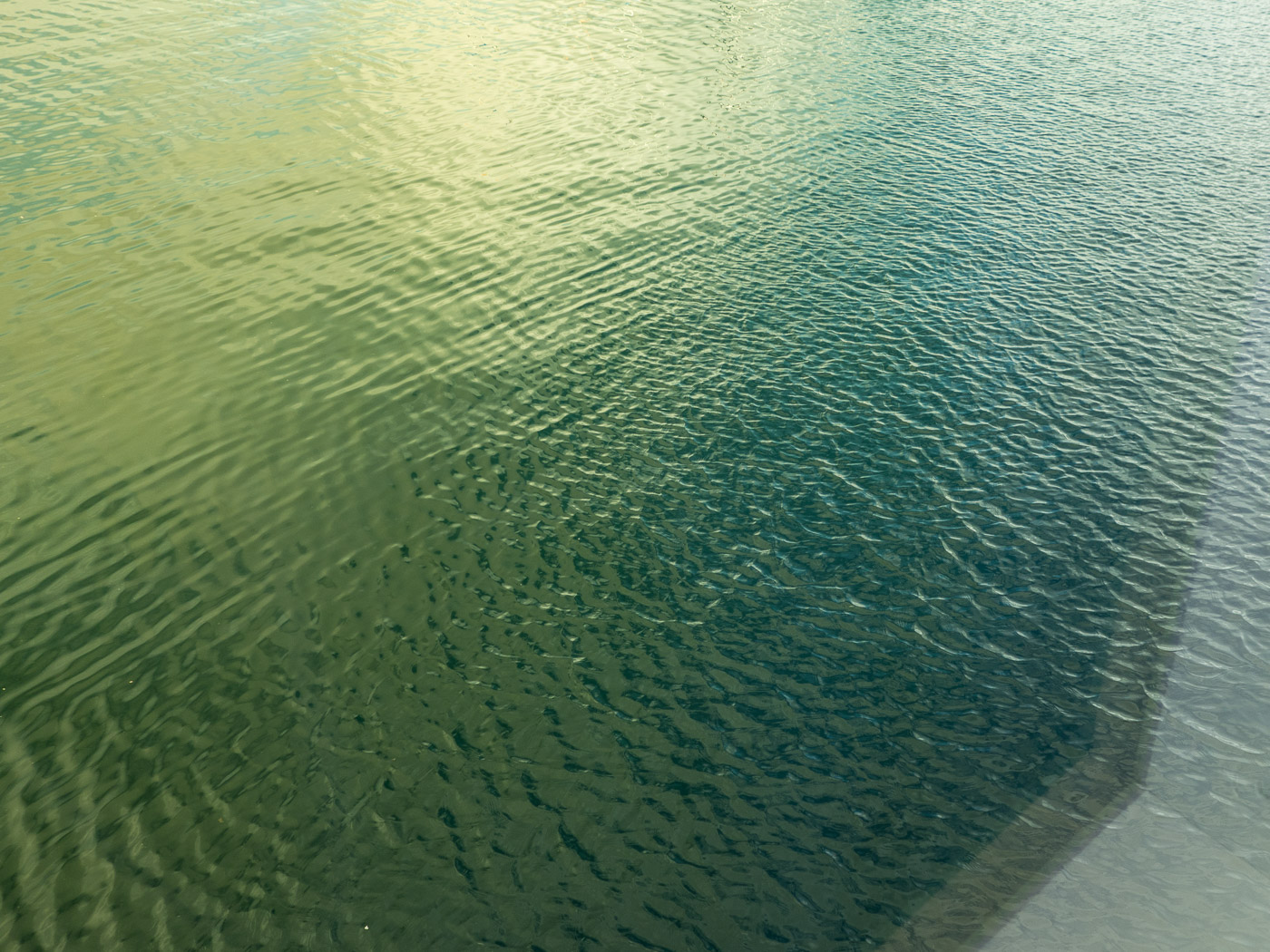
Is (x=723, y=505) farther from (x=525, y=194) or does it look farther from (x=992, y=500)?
(x=525, y=194)

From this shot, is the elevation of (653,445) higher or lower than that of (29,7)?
lower

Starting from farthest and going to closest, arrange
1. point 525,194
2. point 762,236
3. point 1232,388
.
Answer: point 525,194, point 762,236, point 1232,388

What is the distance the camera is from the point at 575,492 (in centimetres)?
1589

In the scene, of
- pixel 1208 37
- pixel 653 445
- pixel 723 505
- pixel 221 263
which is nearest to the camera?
pixel 723 505

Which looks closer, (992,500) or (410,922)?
(410,922)

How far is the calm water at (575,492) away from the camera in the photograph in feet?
35.2

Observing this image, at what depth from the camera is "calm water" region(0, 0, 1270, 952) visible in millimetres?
10719

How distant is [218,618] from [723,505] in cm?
783

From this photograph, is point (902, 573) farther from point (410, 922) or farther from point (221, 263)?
point (221, 263)

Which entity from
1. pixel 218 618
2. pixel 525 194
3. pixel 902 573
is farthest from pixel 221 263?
pixel 902 573

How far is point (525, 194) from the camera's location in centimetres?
2625

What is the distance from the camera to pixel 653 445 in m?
16.9

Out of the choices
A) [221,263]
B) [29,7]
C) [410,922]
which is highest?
[29,7]

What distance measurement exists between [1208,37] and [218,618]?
137ft
